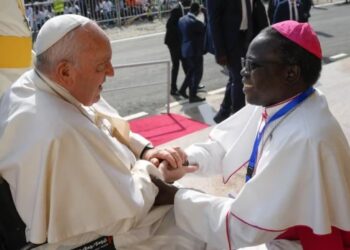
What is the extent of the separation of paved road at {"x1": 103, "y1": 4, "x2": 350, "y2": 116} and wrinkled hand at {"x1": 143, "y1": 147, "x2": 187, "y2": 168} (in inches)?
160

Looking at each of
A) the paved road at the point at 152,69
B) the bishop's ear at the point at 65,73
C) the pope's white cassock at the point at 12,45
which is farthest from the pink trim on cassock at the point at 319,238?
the paved road at the point at 152,69

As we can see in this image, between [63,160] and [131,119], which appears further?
[131,119]

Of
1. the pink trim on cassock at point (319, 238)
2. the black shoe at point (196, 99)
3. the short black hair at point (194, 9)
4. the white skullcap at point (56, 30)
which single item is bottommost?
the black shoe at point (196, 99)

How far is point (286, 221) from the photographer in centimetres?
164

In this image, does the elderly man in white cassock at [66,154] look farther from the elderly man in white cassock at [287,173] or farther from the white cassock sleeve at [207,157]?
the white cassock sleeve at [207,157]

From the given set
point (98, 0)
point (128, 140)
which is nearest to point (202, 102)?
point (128, 140)

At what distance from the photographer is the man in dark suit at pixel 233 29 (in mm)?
4949

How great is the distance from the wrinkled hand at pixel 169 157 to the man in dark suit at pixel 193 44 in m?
4.51

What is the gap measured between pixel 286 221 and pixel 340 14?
16.4 metres

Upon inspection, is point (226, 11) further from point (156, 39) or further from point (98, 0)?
point (98, 0)

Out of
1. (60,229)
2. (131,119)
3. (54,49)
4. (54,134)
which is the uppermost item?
(54,49)

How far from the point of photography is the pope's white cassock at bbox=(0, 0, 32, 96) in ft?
8.91

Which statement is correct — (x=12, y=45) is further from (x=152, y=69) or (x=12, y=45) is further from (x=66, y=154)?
(x=152, y=69)

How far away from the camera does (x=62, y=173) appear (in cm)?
166
